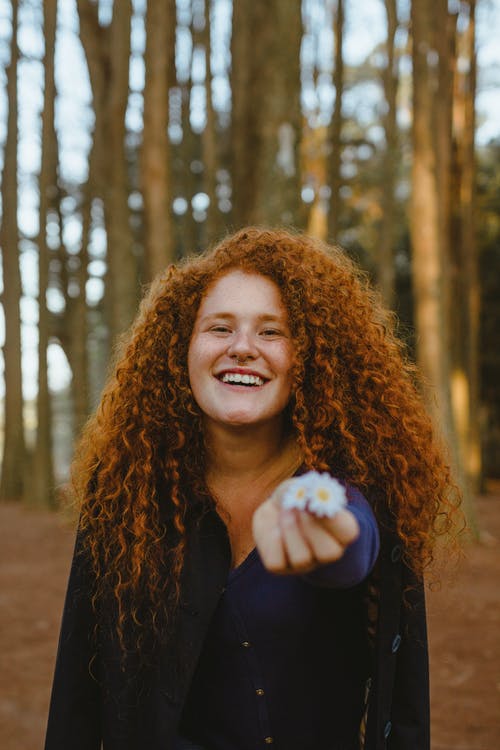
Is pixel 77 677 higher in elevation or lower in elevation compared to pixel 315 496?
lower

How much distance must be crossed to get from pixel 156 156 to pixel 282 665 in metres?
8.95

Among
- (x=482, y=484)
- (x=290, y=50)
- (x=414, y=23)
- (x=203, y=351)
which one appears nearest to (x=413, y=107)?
(x=414, y=23)

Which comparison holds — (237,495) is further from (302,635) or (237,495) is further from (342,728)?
(342,728)

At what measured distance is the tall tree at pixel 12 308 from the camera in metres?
16.1

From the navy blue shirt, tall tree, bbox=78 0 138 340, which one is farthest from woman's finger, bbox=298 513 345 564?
tall tree, bbox=78 0 138 340

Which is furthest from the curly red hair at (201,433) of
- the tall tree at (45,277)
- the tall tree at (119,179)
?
the tall tree at (45,277)

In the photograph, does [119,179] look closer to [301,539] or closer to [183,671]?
[183,671]

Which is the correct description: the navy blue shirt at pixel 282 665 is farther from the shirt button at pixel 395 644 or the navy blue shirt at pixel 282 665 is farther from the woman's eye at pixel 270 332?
the woman's eye at pixel 270 332

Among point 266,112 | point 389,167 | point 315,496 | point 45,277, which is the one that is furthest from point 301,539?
point 45,277

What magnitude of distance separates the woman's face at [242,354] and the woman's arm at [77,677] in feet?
1.96

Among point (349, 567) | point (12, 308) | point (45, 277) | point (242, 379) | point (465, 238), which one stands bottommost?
point (349, 567)

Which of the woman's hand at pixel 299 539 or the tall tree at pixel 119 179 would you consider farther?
the tall tree at pixel 119 179

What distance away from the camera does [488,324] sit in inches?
912

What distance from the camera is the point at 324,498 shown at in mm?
1176
